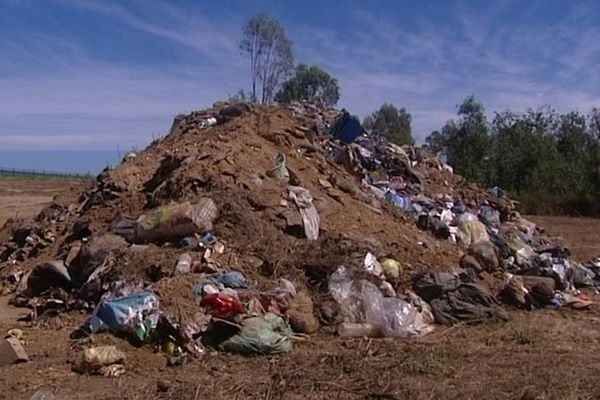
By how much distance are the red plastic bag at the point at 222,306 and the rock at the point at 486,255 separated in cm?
389

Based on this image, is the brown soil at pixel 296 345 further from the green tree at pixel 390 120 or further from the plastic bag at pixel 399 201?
the green tree at pixel 390 120

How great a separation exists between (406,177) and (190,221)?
18.5 ft

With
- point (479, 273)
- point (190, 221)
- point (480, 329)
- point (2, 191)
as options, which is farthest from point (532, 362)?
point (2, 191)

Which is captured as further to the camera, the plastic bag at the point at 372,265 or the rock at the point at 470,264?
the rock at the point at 470,264

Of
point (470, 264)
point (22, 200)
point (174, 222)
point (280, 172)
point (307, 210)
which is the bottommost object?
point (22, 200)

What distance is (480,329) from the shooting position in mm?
6852

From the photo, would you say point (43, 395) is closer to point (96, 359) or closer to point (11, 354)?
point (96, 359)

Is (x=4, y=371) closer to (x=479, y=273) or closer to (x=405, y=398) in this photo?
(x=405, y=398)

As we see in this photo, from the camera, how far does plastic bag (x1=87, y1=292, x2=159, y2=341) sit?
229 inches

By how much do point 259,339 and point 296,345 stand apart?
1.51 ft

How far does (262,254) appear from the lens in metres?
7.49

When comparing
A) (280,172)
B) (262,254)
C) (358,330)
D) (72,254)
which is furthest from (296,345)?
(280,172)

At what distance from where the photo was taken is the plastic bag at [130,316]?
19.1 feet

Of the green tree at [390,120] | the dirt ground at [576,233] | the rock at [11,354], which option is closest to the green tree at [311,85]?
the green tree at [390,120]
